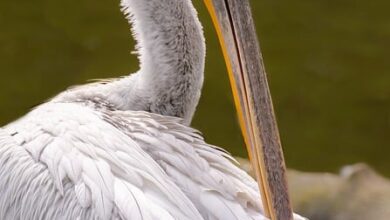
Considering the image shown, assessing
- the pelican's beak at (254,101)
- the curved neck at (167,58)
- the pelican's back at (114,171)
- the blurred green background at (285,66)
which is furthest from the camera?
the blurred green background at (285,66)

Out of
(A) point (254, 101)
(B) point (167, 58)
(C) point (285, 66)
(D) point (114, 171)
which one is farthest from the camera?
(C) point (285, 66)

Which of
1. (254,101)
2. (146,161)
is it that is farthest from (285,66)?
(146,161)

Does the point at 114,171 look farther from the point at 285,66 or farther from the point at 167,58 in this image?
the point at 285,66

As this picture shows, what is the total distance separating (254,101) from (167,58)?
45 centimetres

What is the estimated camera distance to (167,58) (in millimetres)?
3244

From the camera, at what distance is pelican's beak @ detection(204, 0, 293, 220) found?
284cm

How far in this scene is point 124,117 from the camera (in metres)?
3.08

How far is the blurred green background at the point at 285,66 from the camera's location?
5.97 m

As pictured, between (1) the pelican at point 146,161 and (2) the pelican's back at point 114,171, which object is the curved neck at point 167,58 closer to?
(1) the pelican at point 146,161

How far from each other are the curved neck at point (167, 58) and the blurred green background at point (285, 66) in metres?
2.57

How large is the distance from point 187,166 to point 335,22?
4117mm

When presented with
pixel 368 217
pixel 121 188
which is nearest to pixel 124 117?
pixel 121 188

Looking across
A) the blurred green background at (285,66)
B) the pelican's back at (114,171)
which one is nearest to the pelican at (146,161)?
the pelican's back at (114,171)

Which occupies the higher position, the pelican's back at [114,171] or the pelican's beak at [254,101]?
the pelican's beak at [254,101]
